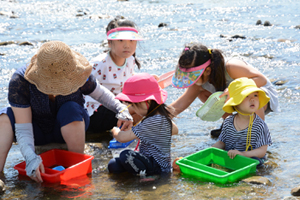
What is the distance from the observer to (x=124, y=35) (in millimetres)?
3674

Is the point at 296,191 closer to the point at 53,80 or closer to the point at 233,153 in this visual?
the point at 233,153

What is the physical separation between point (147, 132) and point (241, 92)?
30.2 inches

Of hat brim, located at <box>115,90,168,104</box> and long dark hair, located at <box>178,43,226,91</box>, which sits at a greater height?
long dark hair, located at <box>178,43,226,91</box>

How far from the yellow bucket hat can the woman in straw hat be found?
0.82m

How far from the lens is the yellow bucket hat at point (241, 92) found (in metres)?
2.79

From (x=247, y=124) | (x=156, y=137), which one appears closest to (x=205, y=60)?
(x=247, y=124)

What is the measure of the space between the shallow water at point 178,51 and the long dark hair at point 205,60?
17.1 inches

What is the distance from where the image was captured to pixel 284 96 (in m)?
4.73

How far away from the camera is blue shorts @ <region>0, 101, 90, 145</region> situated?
Result: 2.84m

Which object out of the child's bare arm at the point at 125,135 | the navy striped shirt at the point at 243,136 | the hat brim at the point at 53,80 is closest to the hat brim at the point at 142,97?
the child's bare arm at the point at 125,135

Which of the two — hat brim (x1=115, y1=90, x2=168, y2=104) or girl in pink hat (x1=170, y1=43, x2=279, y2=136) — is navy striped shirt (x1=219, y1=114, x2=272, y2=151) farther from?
hat brim (x1=115, y1=90, x2=168, y2=104)

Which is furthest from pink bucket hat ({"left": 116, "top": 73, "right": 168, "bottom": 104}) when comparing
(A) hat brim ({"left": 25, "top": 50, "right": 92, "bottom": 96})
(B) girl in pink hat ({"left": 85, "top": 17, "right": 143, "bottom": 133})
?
(B) girl in pink hat ({"left": 85, "top": 17, "right": 143, "bottom": 133})

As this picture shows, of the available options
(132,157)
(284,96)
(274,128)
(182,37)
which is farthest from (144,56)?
(132,157)

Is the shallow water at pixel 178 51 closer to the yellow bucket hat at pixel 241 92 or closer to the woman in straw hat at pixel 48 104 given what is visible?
the woman in straw hat at pixel 48 104
